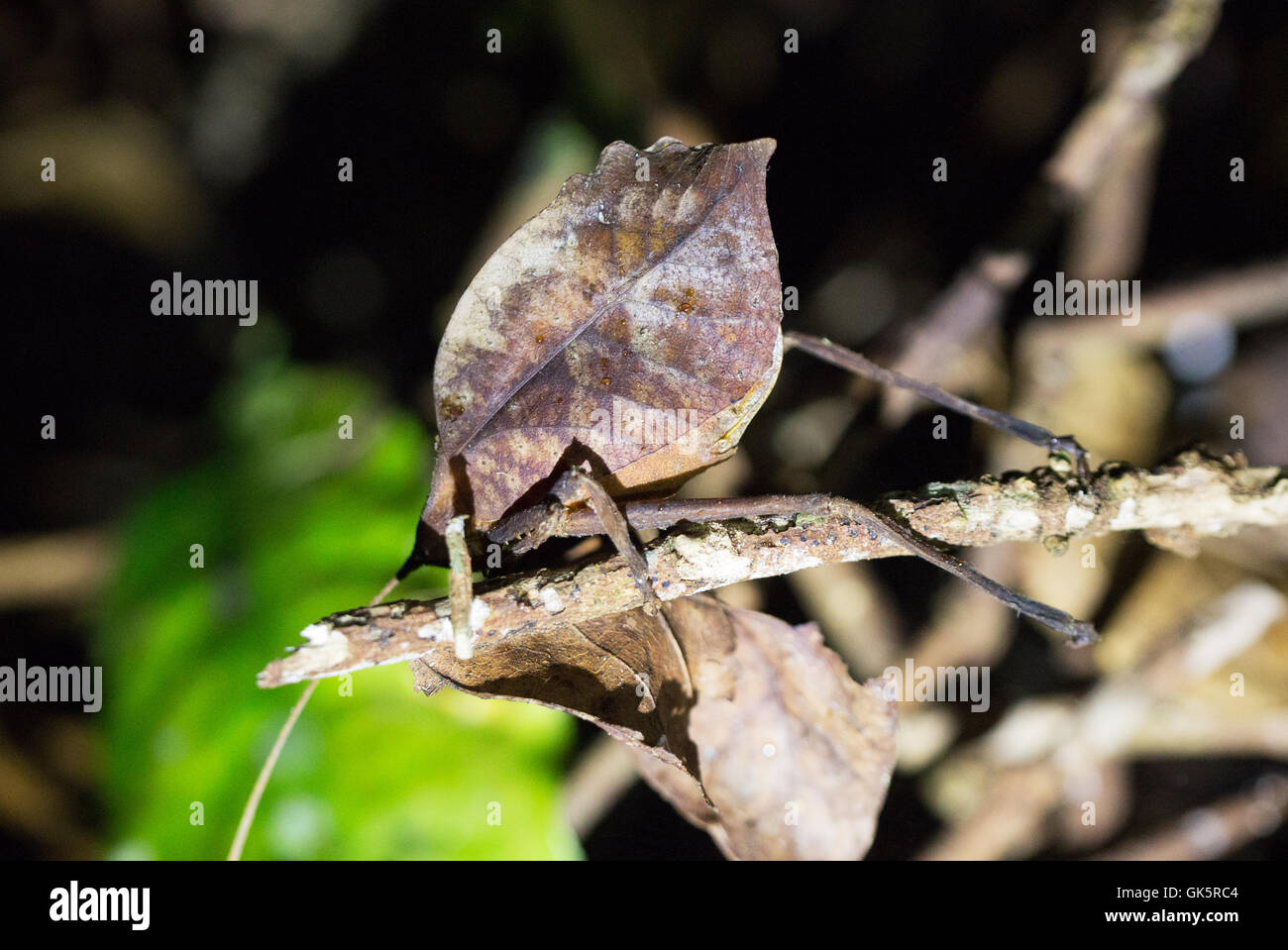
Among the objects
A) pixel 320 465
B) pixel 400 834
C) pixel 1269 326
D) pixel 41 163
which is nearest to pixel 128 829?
pixel 400 834

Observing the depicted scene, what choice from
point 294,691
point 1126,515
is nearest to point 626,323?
point 1126,515

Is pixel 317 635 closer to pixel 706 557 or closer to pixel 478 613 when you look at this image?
pixel 478 613

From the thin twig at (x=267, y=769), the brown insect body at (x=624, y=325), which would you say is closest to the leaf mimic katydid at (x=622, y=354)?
the brown insect body at (x=624, y=325)

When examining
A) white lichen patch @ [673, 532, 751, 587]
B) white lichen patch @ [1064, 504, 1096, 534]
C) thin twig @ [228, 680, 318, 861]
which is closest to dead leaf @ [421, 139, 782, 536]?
white lichen patch @ [673, 532, 751, 587]

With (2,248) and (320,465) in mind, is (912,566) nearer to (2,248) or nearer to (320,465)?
(320,465)

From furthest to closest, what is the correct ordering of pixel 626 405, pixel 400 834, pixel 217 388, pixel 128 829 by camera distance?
pixel 217 388, pixel 128 829, pixel 400 834, pixel 626 405

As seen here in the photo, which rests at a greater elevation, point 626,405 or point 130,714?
point 626,405
